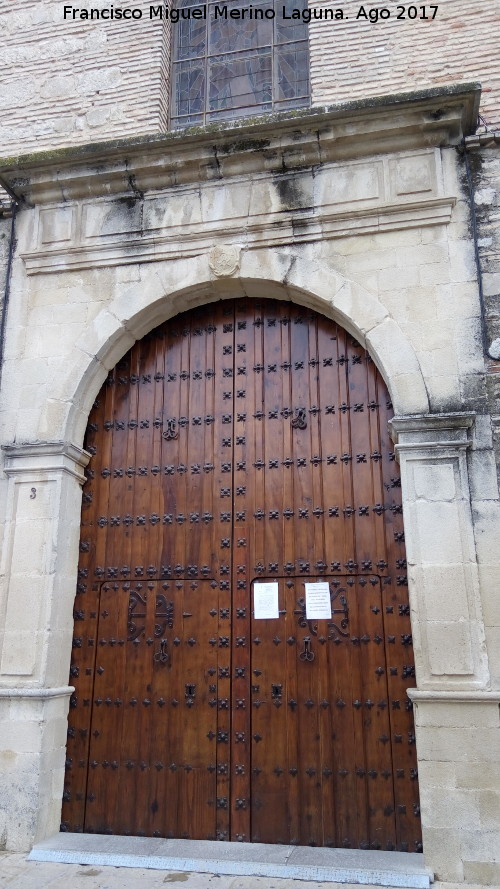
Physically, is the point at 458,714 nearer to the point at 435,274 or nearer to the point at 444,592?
the point at 444,592

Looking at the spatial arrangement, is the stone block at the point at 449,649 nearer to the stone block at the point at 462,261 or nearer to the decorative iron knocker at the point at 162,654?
the decorative iron knocker at the point at 162,654

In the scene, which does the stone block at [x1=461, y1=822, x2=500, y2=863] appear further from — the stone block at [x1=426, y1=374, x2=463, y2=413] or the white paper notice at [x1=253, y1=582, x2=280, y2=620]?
the stone block at [x1=426, y1=374, x2=463, y2=413]

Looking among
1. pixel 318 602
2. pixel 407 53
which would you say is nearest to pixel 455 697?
pixel 318 602

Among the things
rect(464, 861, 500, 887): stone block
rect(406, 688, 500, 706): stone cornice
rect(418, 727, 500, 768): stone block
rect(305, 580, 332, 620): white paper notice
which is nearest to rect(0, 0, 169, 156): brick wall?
rect(305, 580, 332, 620): white paper notice

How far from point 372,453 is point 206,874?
2.48m

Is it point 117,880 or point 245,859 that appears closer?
point 117,880

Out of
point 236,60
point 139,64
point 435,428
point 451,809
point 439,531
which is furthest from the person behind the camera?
point 236,60

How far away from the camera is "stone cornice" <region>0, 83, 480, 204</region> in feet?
14.6

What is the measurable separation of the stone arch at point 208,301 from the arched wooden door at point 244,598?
0.15 m

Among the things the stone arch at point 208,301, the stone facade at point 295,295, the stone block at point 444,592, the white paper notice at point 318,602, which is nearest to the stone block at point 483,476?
the stone facade at point 295,295

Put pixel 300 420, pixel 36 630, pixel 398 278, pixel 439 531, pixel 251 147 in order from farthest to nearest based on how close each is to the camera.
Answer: pixel 251 147 → pixel 300 420 → pixel 398 278 → pixel 36 630 → pixel 439 531

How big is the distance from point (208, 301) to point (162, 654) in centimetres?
237

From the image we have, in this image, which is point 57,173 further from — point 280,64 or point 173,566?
point 173,566

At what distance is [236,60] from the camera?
556cm
